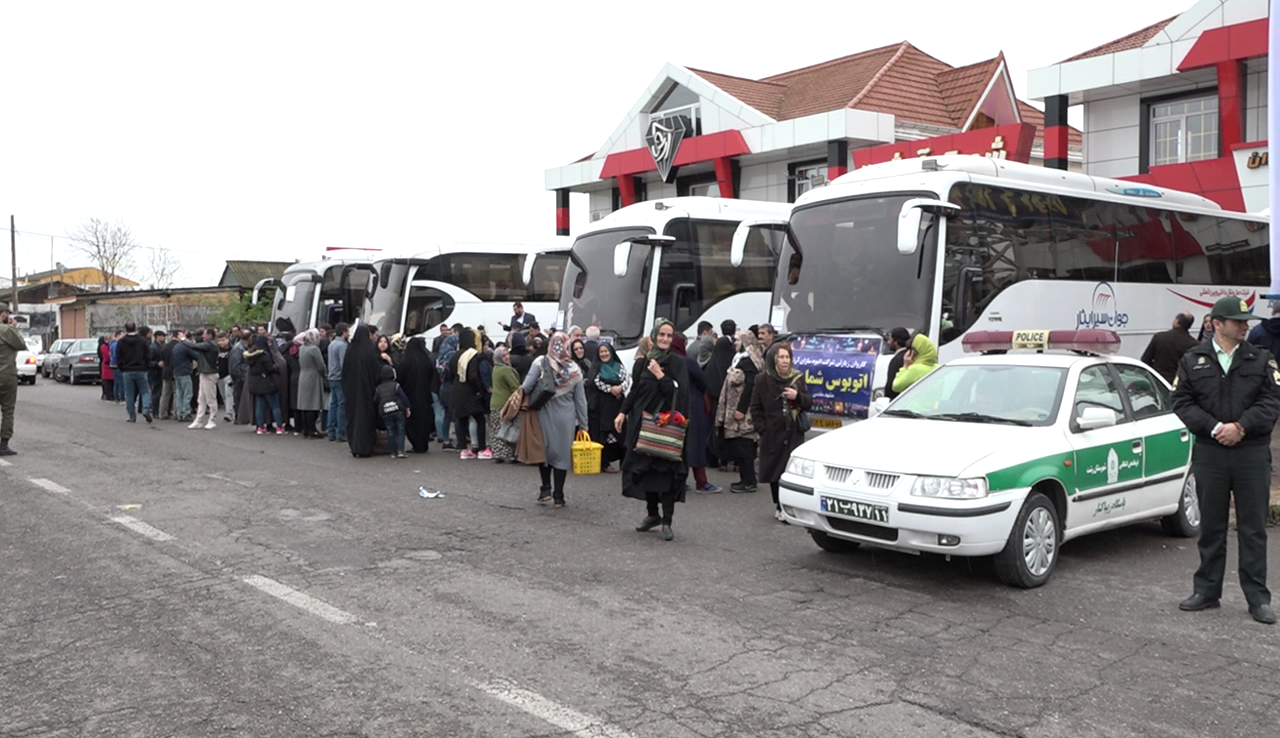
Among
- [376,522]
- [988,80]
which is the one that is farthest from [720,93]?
[376,522]

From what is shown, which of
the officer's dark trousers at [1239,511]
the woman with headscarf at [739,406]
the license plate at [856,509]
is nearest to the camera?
the officer's dark trousers at [1239,511]

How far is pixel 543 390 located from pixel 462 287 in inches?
578

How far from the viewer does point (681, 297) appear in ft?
56.0

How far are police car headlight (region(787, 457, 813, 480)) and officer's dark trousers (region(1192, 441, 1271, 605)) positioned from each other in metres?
2.49

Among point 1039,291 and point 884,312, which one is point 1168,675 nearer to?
point 884,312

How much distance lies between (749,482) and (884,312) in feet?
9.35

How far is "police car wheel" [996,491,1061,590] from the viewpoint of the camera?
719cm

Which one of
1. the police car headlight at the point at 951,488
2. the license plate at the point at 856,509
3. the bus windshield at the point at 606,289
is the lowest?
the license plate at the point at 856,509

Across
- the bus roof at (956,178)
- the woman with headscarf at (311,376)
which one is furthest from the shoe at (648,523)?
the woman with headscarf at (311,376)

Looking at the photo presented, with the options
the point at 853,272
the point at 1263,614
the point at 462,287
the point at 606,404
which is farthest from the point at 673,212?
the point at 1263,614

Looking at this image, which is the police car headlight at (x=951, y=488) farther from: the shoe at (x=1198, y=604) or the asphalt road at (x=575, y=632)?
the shoe at (x=1198, y=604)

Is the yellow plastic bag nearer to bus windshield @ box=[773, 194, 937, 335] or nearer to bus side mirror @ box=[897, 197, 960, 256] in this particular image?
bus windshield @ box=[773, 194, 937, 335]

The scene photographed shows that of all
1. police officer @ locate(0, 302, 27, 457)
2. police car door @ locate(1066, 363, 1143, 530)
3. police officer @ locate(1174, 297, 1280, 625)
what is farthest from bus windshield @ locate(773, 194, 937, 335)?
police officer @ locate(0, 302, 27, 457)

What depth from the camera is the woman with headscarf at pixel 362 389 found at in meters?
14.8
